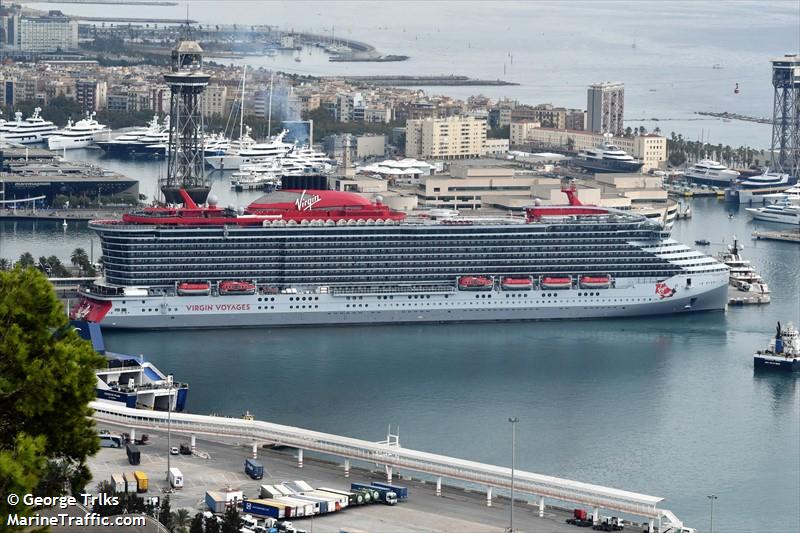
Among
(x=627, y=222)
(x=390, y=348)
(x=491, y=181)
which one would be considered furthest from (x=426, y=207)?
(x=390, y=348)

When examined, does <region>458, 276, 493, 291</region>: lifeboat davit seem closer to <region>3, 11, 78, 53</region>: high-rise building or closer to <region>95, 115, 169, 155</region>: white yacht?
<region>95, 115, 169, 155</region>: white yacht

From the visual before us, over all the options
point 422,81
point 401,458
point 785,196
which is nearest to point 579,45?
point 422,81

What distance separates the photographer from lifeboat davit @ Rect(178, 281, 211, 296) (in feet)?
112

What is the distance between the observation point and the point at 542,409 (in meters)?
28.1

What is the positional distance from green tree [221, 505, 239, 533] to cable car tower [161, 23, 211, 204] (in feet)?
84.2

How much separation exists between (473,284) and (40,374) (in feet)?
74.4

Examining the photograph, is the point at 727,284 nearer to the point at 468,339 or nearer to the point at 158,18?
the point at 468,339

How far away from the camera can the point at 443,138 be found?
2430 inches

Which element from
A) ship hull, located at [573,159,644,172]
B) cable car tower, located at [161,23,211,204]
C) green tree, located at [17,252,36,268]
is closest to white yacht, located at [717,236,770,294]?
cable car tower, located at [161,23,211,204]

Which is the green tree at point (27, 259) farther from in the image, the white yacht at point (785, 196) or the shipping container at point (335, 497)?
the white yacht at point (785, 196)

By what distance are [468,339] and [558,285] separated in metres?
2.79

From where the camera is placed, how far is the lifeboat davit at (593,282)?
3603 cm

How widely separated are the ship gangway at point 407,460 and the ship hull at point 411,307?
28.4ft

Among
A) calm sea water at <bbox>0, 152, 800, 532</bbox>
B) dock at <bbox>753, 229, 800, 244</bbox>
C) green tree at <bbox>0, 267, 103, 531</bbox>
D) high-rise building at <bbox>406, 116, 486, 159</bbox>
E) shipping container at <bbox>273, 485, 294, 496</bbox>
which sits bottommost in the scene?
calm sea water at <bbox>0, 152, 800, 532</bbox>
